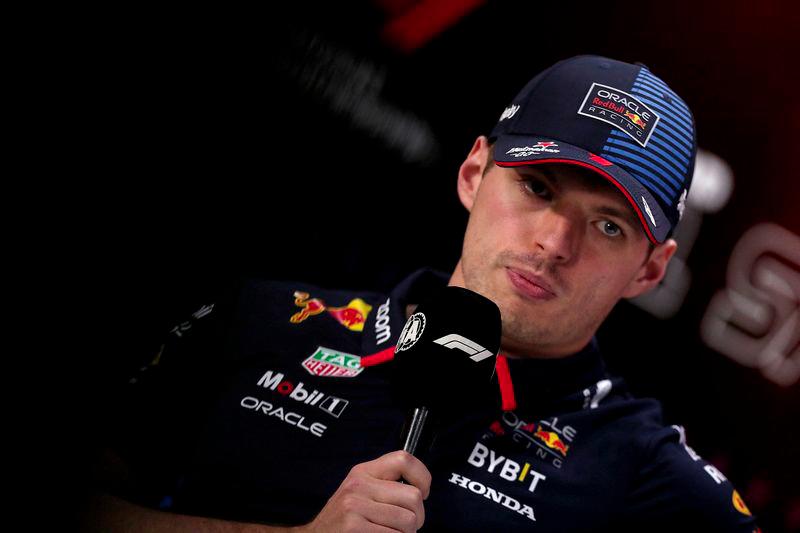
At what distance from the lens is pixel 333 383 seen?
1267mm

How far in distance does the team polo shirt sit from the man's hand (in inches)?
11.7

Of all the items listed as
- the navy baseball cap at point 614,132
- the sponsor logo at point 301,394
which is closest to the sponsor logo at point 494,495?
the sponsor logo at point 301,394

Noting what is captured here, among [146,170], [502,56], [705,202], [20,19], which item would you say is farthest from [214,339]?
[705,202]

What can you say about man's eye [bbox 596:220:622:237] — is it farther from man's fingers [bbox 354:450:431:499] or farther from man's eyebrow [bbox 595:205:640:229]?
man's fingers [bbox 354:450:431:499]

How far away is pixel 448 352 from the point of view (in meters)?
0.89

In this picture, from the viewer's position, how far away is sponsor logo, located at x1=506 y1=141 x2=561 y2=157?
1.19m

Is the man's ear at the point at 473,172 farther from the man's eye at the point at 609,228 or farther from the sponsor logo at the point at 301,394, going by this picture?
the sponsor logo at the point at 301,394

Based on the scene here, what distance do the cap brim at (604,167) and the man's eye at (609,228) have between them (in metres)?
0.05

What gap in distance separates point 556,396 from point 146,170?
3.09 feet

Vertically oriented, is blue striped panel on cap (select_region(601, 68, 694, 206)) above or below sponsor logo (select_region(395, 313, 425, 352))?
above

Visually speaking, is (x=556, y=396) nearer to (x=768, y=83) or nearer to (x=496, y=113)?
(x=496, y=113)

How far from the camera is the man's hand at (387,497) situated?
0.79m

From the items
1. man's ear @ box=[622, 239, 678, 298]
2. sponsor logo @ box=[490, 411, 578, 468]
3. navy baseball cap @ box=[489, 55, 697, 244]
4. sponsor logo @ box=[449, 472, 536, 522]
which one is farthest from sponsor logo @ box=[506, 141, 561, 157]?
sponsor logo @ box=[449, 472, 536, 522]

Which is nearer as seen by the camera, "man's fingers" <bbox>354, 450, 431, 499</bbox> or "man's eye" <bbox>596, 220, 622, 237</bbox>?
"man's fingers" <bbox>354, 450, 431, 499</bbox>
